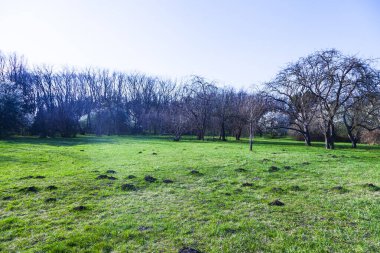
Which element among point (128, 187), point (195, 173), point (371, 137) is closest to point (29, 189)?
point (128, 187)

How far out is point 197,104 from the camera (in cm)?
4412

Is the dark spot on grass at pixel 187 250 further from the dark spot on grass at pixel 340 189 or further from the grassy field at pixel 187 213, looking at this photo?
the dark spot on grass at pixel 340 189

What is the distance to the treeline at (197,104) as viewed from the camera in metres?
24.9

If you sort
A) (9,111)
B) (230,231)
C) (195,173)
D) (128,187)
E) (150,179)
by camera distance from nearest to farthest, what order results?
(230,231)
(128,187)
(150,179)
(195,173)
(9,111)

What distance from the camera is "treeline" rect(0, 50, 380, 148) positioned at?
81.8 feet

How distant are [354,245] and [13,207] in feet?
25.3

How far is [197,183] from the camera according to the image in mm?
8867

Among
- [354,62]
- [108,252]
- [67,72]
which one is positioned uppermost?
[67,72]

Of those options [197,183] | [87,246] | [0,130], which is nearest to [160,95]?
[0,130]

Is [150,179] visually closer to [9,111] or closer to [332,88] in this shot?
[332,88]

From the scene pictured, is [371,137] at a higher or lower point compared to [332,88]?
lower

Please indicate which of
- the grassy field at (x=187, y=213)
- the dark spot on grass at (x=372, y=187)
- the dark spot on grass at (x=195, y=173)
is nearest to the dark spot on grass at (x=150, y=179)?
the grassy field at (x=187, y=213)

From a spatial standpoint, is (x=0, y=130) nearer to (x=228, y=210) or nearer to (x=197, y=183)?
(x=197, y=183)

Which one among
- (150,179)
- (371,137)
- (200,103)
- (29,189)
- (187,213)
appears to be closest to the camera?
(187,213)
